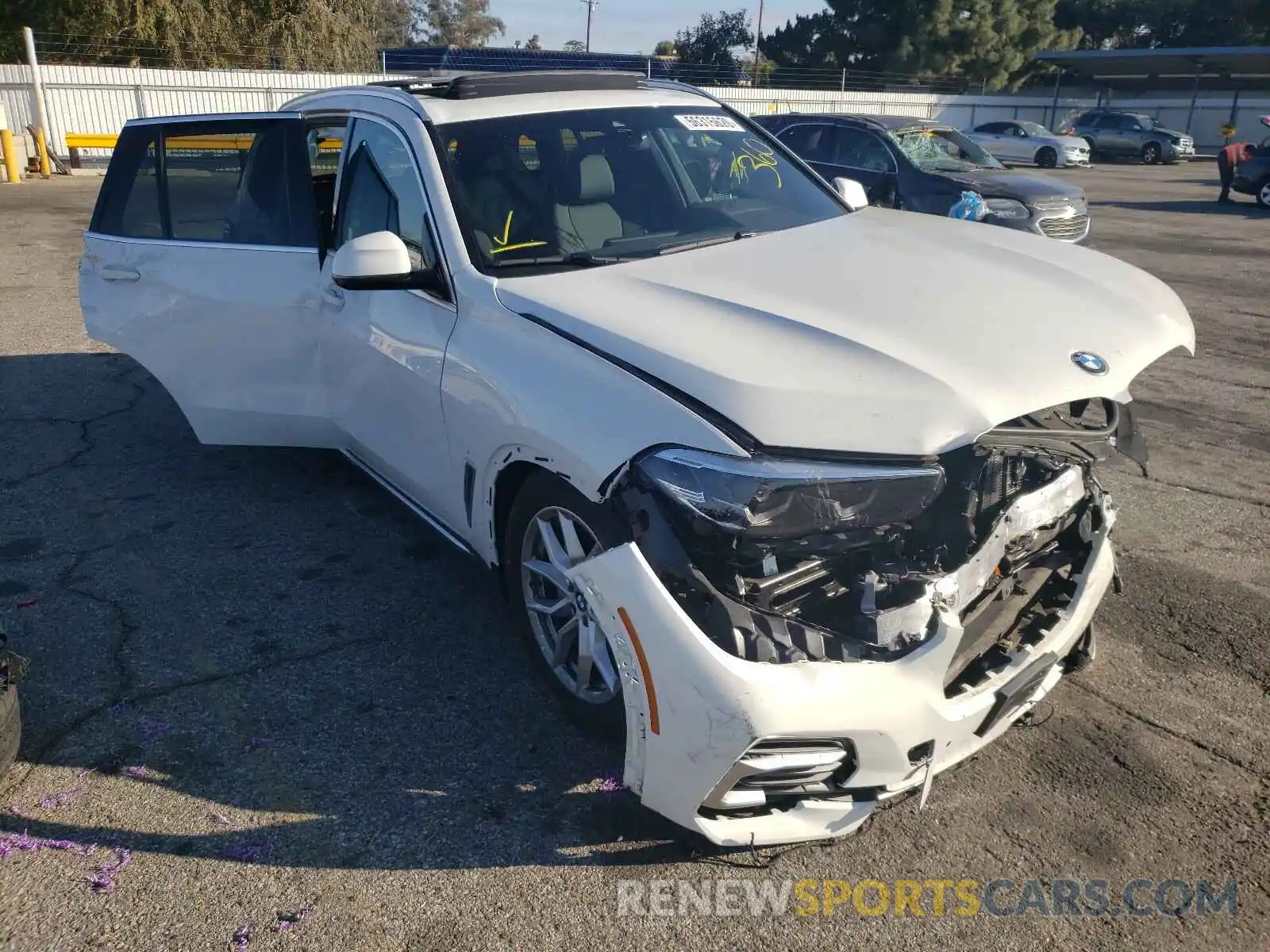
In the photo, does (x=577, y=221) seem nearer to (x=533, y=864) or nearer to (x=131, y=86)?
(x=533, y=864)

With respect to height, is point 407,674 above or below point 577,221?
below

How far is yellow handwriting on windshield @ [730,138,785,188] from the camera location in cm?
431

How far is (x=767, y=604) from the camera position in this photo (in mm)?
2480

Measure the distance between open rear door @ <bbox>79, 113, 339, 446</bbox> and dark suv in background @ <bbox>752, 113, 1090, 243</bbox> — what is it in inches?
313

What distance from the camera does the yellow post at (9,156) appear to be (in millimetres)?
20516

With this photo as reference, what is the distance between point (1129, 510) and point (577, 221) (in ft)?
10.0

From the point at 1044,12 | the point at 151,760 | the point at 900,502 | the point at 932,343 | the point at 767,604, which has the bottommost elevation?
the point at 151,760

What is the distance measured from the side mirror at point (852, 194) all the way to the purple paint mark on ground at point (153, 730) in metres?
3.36

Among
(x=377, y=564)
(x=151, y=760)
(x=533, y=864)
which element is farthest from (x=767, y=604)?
(x=377, y=564)

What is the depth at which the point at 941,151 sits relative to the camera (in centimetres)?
1259

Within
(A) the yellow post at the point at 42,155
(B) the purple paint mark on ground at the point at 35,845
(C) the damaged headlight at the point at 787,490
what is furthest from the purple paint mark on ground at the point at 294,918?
(A) the yellow post at the point at 42,155


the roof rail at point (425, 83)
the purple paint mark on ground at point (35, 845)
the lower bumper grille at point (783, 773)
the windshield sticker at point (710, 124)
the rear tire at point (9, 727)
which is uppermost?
Result: the roof rail at point (425, 83)

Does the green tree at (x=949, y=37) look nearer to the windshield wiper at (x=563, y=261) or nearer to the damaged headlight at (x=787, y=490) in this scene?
the windshield wiper at (x=563, y=261)

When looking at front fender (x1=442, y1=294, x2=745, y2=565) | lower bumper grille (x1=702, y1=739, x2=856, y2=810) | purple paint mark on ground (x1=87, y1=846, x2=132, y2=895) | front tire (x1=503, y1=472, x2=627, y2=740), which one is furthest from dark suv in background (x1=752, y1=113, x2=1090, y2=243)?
purple paint mark on ground (x1=87, y1=846, x2=132, y2=895)
